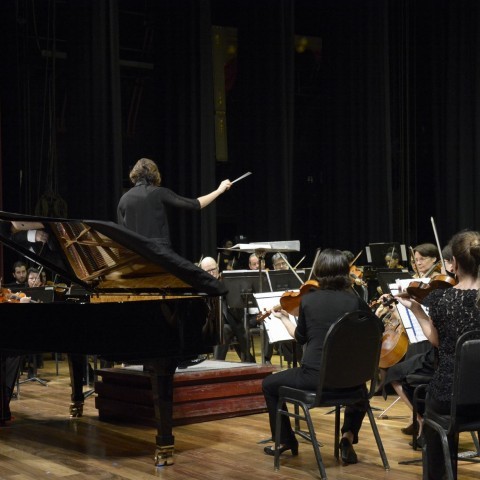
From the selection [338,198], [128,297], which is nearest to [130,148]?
[338,198]

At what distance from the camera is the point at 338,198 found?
1289 cm

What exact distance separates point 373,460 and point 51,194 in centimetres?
727

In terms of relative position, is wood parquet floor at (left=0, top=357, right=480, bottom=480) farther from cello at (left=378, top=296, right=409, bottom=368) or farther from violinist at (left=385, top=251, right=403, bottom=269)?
violinist at (left=385, top=251, right=403, bottom=269)

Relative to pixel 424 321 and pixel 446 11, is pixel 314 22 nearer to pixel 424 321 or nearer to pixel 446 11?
pixel 446 11

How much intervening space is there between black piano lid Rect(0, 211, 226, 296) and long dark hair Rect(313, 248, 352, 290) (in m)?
0.53

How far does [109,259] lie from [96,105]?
18.8ft

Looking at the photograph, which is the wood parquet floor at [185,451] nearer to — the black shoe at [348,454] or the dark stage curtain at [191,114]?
the black shoe at [348,454]

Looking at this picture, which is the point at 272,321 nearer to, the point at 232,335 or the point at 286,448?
the point at 286,448

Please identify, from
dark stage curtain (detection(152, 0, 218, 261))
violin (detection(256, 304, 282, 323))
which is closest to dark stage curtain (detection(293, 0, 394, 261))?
dark stage curtain (detection(152, 0, 218, 261))

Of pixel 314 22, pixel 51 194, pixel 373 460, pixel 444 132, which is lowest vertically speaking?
pixel 373 460

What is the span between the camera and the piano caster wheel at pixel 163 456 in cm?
432

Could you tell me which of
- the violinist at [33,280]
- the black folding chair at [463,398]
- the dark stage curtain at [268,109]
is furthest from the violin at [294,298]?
the dark stage curtain at [268,109]

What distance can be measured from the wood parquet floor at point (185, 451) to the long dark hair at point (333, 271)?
36.2 inches

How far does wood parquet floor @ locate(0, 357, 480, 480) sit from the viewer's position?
4141mm
